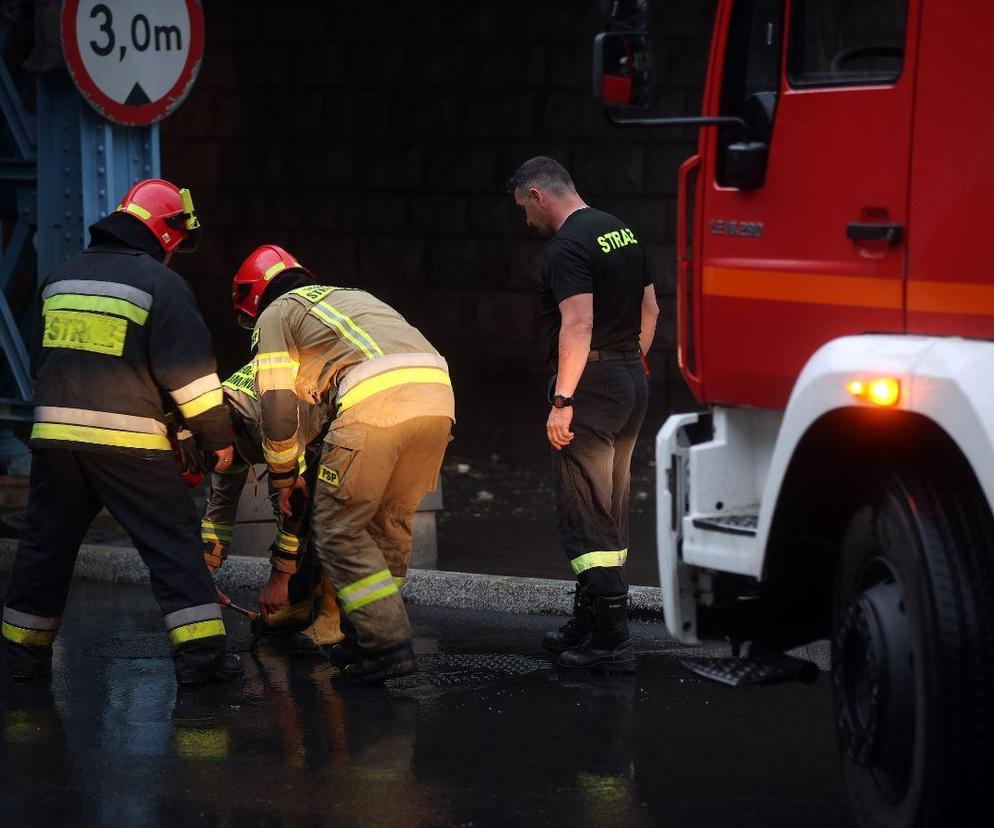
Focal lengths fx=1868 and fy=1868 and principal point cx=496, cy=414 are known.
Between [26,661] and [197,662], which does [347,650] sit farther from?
[26,661]

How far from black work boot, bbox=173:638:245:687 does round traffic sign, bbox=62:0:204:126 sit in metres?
2.71

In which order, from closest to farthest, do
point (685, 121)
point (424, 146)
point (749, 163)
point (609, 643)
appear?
point (685, 121), point (749, 163), point (609, 643), point (424, 146)

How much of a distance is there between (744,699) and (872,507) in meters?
2.04

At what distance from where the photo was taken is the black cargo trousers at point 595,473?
6633 millimetres

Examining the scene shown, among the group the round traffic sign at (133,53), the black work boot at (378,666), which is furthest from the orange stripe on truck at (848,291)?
the round traffic sign at (133,53)

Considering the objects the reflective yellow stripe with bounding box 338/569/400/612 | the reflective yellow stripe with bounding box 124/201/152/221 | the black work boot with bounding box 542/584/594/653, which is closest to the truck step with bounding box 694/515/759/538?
the reflective yellow stripe with bounding box 338/569/400/612

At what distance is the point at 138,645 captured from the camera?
720cm

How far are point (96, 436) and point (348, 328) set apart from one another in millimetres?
945

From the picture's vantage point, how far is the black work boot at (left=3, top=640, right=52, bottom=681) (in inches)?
258

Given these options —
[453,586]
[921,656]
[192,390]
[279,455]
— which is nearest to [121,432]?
[192,390]

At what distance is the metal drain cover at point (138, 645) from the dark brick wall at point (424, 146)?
686 cm

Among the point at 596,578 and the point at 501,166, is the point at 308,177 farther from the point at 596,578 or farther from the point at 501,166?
the point at 596,578

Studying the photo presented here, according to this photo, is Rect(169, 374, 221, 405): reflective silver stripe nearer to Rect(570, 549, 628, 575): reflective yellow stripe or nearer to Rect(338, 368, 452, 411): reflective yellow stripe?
Rect(338, 368, 452, 411): reflective yellow stripe

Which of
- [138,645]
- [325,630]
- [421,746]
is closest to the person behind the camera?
[421,746]
